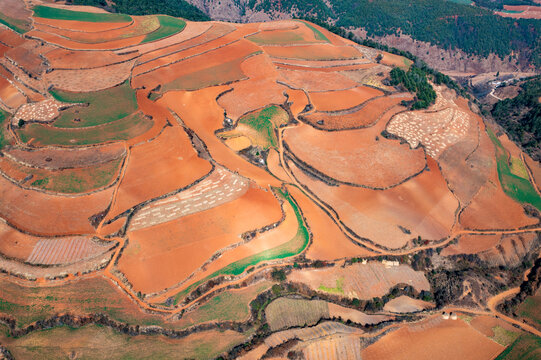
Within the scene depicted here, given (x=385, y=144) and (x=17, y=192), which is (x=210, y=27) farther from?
(x=17, y=192)

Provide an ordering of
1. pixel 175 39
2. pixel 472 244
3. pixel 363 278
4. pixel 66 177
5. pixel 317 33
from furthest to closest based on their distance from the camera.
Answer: pixel 317 33 < pixel 175 39 < pixel 472 244 < pixel 66 177 < pixel 363 278

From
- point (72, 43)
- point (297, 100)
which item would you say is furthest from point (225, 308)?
point (72, 43)

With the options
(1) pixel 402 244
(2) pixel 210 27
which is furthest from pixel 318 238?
(2) pixel 210 27

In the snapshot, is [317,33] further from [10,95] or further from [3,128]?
[3,128]

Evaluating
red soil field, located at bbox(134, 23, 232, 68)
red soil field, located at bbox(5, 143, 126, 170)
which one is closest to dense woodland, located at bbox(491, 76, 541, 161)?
red soil field, located at bbox(134, 23, 232, 68)

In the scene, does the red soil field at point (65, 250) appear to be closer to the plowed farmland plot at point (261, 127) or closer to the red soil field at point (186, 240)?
the red soil field at point (186, 240)

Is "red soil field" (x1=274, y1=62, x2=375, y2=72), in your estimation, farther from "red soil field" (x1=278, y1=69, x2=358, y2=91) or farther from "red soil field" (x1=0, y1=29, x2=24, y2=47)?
"red soil field" (x1=0, y1=29, x2=24, y2=47)
